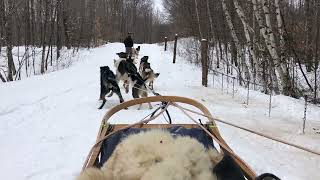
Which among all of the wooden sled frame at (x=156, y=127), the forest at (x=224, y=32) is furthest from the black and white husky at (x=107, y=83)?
the wooden sled frame at (x=156, y=127)

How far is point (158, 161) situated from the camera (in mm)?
2422

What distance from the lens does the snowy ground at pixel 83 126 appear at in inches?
191

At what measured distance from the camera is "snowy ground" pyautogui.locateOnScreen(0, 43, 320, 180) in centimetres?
485

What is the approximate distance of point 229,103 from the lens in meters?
9.52

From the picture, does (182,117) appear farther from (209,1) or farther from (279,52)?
(209,1)

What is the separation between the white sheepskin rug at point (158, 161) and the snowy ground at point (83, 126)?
6.34 ft

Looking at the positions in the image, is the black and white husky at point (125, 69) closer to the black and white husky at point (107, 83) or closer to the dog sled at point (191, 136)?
the black and white husky at point (107, 83)

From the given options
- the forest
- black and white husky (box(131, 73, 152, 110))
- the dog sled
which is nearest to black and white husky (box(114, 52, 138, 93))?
black and white husky (box(131, 73, 152, 110))

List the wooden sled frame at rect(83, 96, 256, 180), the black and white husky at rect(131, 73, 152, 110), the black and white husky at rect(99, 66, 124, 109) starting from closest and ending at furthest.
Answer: the wooden sled frame at rect(83, 96, 256, 180) < the black and white husky at rect(99, 66, 124, 109) < the black and white husky at rect(131, 73, 152, 110)

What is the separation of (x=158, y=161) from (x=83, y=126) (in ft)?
15.0

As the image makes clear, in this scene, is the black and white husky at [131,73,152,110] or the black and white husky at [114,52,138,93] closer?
the black and white husky at [131,73,152,110]

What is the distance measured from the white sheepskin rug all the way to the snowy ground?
193cm

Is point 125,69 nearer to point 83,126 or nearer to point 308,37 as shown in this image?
point 83,126

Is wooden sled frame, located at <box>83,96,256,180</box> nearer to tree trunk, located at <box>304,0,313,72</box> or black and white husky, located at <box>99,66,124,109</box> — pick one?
black and white husky, located at <box>99,66,124,109</box>
